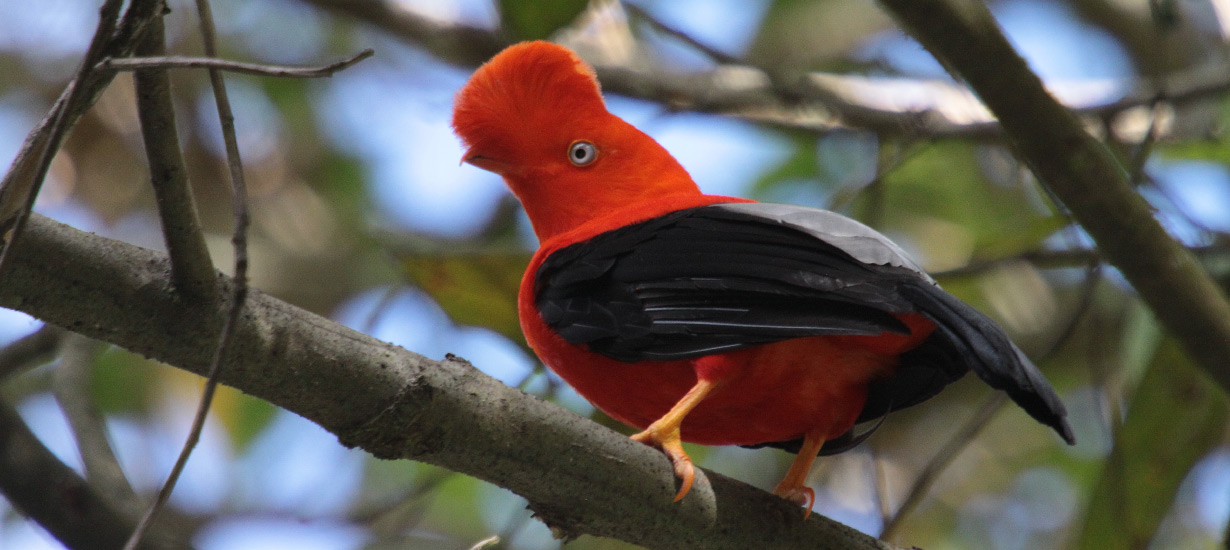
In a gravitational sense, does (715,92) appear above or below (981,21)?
above

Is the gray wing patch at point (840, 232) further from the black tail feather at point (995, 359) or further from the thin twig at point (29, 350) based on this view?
the thin twig at point (29, 350)

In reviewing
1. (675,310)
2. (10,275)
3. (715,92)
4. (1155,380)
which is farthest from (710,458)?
(10,275)

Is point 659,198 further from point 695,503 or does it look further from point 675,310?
point 695,503

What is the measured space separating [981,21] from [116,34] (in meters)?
2.10

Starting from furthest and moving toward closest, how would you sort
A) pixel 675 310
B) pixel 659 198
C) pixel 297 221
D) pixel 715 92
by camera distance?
pixel 297 221 → pixel 715 92 → pixel 659 198 → pixel 675 310

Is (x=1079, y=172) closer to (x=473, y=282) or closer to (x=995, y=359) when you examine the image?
(x=995, y=359)

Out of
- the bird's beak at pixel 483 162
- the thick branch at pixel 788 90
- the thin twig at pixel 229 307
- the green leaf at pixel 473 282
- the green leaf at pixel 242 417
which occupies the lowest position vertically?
the thin twig at pixel 229 307

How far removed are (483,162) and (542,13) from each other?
0.80 meters

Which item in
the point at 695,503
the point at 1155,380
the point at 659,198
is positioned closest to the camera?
the point at 695,503

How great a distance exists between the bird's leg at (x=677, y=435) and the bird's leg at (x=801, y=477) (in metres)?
0.43

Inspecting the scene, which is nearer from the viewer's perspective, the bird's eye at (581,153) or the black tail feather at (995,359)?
the black tail feather at (995,359)

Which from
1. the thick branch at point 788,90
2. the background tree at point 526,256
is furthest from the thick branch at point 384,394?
the thick branch at point 788,90

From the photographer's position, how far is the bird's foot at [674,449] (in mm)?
2459

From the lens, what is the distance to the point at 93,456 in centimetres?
304
